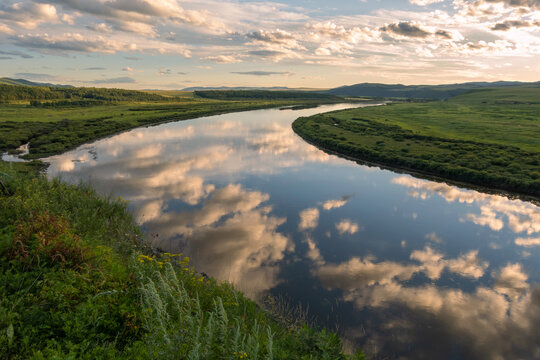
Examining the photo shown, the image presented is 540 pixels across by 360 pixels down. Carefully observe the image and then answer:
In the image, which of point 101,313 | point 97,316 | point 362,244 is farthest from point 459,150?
point 97,316

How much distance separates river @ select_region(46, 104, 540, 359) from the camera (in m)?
12.5

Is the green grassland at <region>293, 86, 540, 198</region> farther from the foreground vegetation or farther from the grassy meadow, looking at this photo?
the foreground vegetation

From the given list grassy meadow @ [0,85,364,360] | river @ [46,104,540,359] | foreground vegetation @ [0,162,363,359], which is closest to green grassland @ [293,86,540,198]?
river @ [46,104,540,359]

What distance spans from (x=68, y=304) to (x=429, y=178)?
121 feet

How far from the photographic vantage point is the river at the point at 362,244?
41.2 ft

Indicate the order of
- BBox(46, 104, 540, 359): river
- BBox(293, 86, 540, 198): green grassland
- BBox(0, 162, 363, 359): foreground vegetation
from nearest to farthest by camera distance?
BBox(0, 162, 363, 359): foreground vegetation
BBox(46, 104, 540, 359): river
BBox(293, 86, 540, 198): green grassland

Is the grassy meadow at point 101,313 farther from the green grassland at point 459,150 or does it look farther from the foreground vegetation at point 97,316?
the green grassland at point 459,150

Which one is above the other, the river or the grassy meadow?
the grassy meadow

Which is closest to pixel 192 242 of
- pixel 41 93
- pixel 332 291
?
pixel 332 291

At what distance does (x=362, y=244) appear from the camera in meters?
19.3

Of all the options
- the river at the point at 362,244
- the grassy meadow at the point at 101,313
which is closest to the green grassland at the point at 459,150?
the river at the point at 362,244

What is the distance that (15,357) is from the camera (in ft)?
17.3

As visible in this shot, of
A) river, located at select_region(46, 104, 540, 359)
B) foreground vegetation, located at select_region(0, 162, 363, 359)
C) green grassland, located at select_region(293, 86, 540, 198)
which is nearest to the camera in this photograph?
foreground vegetation, located at select_region(0, 162, 363, 359)

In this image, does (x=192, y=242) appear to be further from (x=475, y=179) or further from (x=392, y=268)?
(x=475, y=179)
